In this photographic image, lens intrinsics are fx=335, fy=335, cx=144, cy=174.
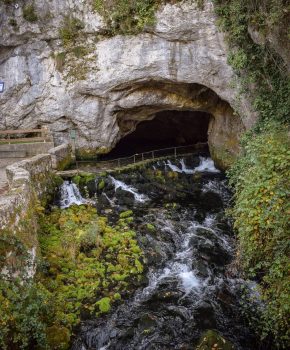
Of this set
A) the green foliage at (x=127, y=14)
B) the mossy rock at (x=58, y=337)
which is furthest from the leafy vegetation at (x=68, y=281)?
the green foliage at (x=127, y=14)

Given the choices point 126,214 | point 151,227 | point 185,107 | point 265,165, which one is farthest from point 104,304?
point 185,107

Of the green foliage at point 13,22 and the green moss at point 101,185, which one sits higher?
the green foliage at point 13,22

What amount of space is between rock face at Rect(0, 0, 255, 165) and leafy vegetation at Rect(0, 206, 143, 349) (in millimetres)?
5832

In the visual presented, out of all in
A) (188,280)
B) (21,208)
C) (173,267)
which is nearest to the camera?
(21,208)

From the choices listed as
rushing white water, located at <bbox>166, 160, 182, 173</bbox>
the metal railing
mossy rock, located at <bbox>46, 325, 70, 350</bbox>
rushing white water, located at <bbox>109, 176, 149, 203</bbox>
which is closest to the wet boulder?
mossy rock, located at <bbox>46, 325, 70, 350</bbox>

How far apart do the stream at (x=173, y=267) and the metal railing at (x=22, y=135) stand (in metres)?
3.79

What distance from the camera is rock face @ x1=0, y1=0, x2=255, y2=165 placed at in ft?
45.0

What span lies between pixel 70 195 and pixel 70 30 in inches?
291

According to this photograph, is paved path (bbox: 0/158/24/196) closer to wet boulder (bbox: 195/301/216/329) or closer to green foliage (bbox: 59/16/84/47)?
green foliage (bbox: 59/16/84/47)

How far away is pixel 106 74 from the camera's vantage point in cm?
1495

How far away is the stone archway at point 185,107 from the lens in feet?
53.2

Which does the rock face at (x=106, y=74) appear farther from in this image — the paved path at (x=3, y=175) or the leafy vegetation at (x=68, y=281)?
the leafy vegetation at (x=68, y=281)

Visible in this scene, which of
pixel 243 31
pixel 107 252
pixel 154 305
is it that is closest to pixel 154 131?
pixel 243 31

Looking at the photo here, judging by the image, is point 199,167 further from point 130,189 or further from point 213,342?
point 213,342
